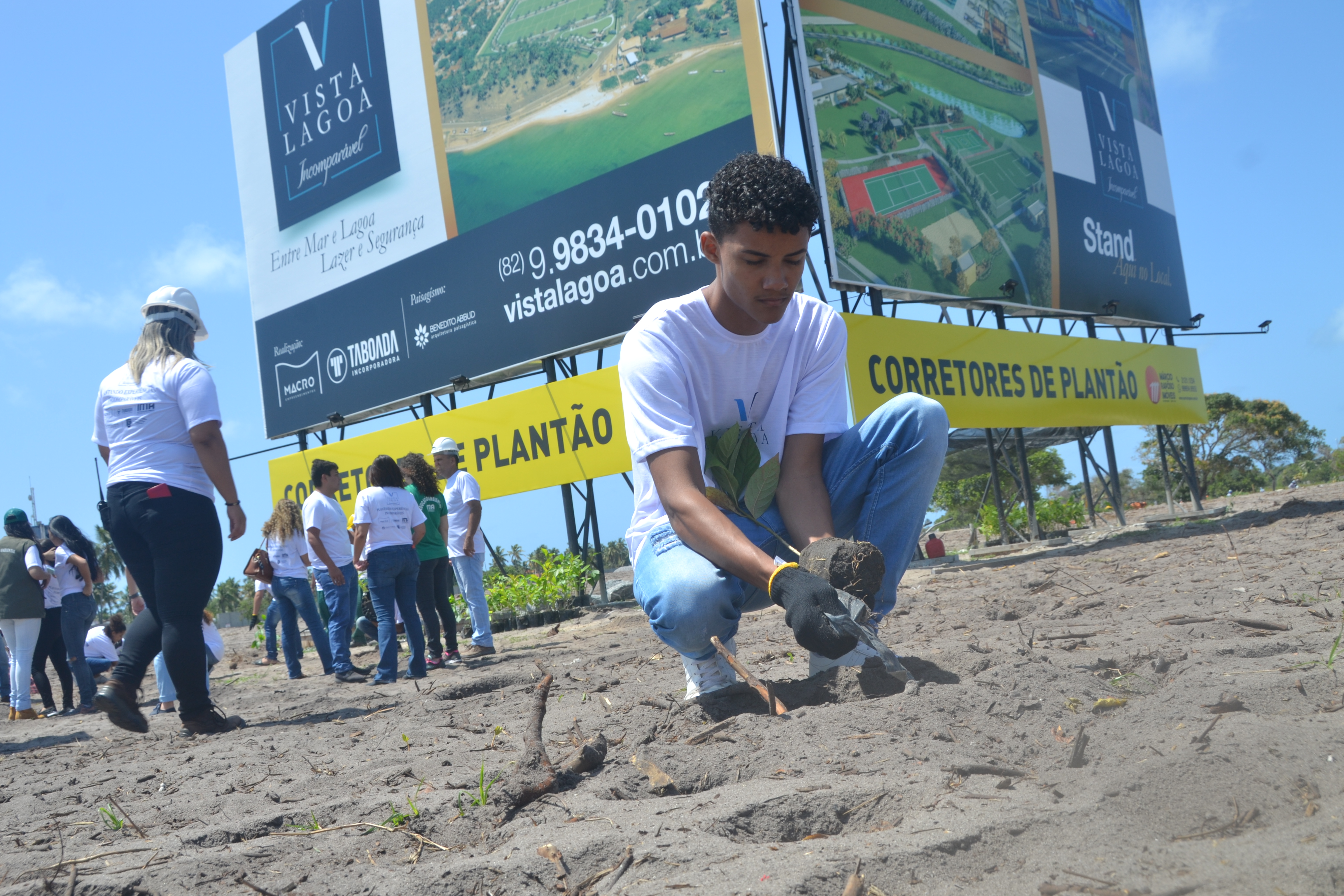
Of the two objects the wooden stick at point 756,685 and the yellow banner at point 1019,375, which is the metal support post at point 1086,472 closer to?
the yellow banner at point 1019,375

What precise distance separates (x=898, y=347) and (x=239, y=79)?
11646 millimetres

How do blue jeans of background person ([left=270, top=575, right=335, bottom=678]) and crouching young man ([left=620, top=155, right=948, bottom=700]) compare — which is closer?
crouching young man ([left=620, top=155, right=948, bottom=700])

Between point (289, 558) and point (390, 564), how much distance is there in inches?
43.8

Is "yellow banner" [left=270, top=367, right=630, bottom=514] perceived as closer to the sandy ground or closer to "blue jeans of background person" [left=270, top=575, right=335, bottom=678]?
"blue jeans of background person" [left=270, top=575, right=335, bottom=678]

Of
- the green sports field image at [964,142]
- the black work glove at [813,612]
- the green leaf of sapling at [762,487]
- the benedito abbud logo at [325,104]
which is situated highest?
the benedito abbud logo at [325,104]

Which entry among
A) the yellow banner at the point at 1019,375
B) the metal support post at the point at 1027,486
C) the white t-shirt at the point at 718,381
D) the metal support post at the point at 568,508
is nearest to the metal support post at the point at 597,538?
the metal support post at the point at 568,508

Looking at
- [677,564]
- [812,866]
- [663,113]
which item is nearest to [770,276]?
[677,564]

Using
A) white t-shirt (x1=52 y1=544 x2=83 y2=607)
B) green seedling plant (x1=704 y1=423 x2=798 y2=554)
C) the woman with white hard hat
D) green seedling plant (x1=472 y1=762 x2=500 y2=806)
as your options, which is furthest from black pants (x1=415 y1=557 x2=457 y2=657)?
green seedling plant (x1=472 y1=762 x2=500 y2=806)

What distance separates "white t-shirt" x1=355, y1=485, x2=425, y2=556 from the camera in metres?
5.38

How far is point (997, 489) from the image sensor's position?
41.0 ft

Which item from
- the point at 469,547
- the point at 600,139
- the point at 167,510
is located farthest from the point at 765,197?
the point at 600,139

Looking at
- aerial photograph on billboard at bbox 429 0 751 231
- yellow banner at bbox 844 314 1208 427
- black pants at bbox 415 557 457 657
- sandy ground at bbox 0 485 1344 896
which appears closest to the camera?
sandy ground at bbox 0 485 1344 896

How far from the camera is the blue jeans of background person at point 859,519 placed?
227cm

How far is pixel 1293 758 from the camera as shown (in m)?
1.36
